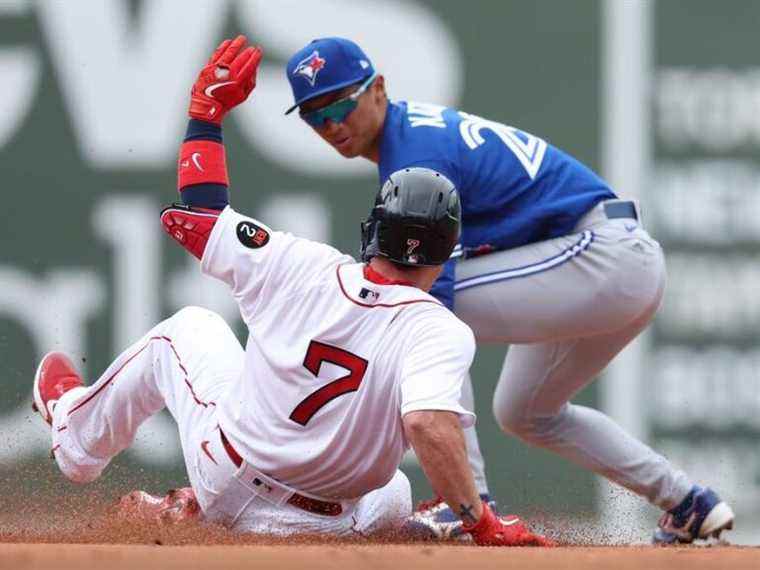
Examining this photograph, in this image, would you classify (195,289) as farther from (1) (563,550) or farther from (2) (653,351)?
(1) (563,550)

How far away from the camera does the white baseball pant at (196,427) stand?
3.95m

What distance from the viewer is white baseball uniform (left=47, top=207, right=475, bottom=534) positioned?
12.1ft

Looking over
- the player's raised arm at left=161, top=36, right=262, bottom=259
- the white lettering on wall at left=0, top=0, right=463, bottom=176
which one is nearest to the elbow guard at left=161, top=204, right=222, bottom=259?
the player's raised arm at left=161, top=36, right=262, bottom=259

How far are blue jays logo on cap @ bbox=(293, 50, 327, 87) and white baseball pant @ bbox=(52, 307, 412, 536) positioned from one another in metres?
A: 0.79

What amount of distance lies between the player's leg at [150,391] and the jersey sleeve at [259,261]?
31cm

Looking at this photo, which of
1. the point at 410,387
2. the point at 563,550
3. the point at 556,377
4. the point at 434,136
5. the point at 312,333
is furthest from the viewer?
the point at 556,377

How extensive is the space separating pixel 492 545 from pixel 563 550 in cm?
31

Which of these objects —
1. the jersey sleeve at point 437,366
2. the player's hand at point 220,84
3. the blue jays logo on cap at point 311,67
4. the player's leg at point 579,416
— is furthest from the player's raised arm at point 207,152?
the player's leg at point 579,416

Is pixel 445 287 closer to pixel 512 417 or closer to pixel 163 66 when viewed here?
pixel 512 417

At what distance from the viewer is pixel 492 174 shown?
469 centimetres

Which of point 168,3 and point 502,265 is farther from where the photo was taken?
point 168,3

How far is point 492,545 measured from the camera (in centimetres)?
357

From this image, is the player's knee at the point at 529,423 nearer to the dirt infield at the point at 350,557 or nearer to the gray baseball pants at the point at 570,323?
the gray baseball pants at the point at 570,323

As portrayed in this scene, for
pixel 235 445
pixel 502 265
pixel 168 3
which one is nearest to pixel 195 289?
pixel 168 3
